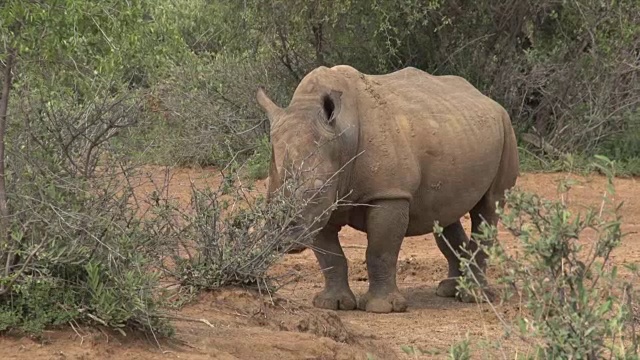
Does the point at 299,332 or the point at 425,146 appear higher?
the point at 425,146

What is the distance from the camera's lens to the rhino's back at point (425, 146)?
921 centimetres

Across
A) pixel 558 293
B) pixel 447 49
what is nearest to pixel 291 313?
pixel 558 293

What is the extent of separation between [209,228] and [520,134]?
9172 mm

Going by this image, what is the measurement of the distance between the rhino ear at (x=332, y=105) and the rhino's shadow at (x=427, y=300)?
159 cm

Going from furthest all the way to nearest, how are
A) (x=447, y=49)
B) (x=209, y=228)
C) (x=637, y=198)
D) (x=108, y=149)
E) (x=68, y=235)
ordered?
(x=447, y=49)
(x=637, y=198)
(x=209, y=228)
(x=108, y=149)
(x=68, y=235)

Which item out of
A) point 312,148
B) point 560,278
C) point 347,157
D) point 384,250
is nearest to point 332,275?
point 384,250

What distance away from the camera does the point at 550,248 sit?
470 cm

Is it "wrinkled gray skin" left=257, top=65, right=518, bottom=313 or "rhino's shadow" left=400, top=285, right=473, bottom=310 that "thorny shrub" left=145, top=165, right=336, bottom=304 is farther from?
"rhino's shadow" left=400, top=285, right=473, bottom=310

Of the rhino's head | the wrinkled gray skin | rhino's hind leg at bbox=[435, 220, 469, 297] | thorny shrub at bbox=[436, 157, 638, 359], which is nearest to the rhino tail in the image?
the wrinkled gray skin

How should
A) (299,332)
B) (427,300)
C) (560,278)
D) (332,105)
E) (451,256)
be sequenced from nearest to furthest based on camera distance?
(560,278) < (299,332) < (332,105) < (427,300) < (451,256)

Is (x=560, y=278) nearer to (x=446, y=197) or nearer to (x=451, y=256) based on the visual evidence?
(x=446, y=197)

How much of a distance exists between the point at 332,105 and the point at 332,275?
1.24 metres

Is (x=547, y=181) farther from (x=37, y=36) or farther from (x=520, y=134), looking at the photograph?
(x=37, y=36)

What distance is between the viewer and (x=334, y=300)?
30.6ft
